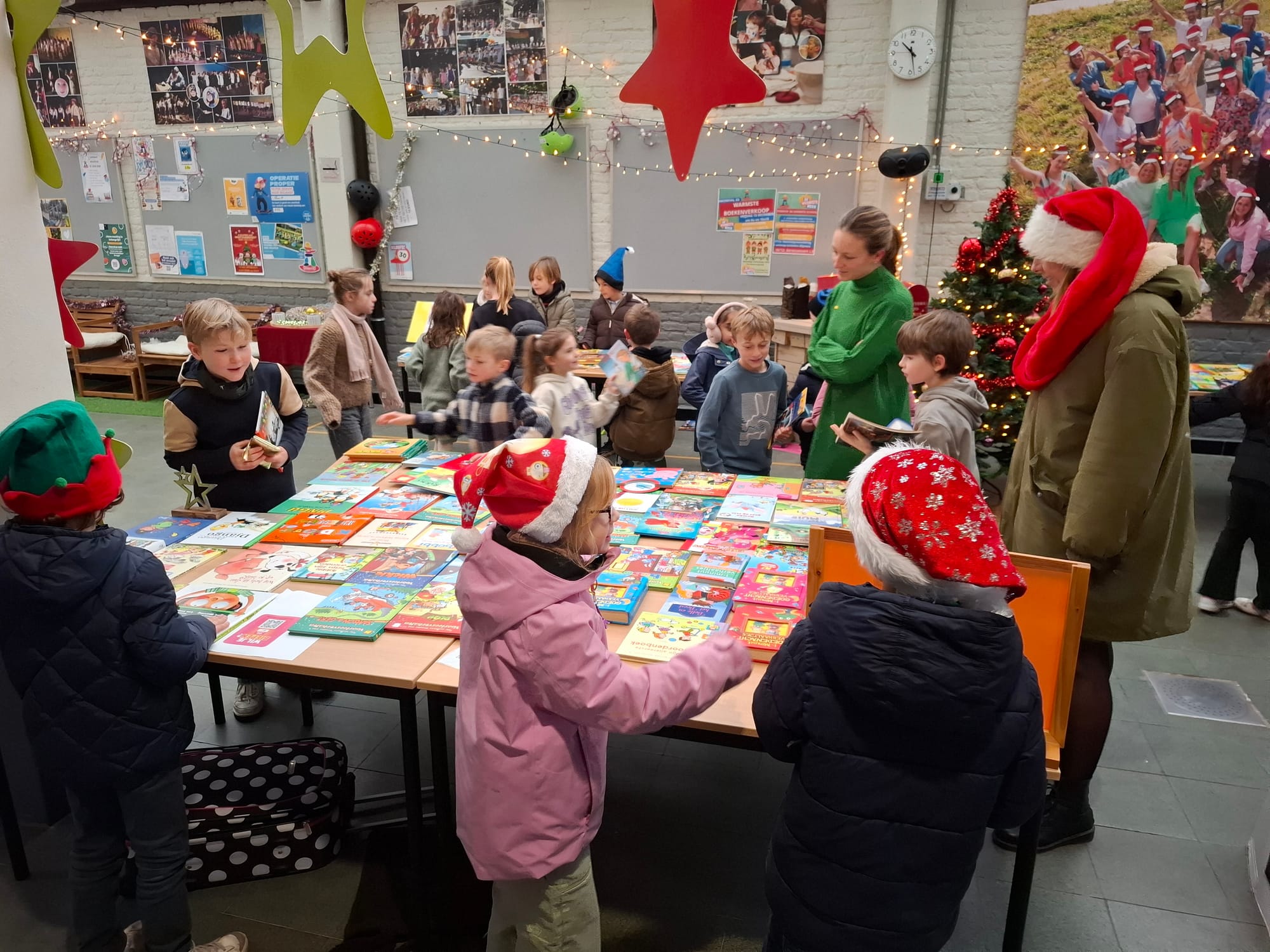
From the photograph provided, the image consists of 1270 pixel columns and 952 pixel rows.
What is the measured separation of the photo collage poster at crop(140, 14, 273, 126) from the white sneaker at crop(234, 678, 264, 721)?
669cm

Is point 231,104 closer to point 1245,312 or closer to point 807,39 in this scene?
point 807,39

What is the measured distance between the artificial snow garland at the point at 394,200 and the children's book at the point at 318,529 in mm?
5471

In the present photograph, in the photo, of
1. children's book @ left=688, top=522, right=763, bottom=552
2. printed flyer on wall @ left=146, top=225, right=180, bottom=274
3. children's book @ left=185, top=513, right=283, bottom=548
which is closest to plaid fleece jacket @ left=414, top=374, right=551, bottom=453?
children's book @ left=185, top=513, right=283, bottom=548

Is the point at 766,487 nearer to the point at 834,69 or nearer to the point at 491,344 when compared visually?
the point at 491,344

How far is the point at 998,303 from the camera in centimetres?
511

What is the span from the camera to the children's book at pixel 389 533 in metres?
2.49

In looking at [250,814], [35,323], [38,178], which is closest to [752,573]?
[250,814]

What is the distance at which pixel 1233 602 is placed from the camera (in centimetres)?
384

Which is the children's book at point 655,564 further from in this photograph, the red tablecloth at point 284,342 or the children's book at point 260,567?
the red tablecloth at point 284,342

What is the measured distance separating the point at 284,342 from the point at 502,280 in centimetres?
321

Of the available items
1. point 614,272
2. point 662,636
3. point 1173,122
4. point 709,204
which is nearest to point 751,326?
point 662,636

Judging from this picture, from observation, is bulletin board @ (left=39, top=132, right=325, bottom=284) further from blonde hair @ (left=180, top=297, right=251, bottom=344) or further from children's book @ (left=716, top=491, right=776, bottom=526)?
children's book @ (left=716, top=491, right=776, bottom=526)

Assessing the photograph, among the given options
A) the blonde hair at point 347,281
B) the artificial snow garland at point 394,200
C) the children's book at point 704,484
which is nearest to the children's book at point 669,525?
the children's book at point 704,484

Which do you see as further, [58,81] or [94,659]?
[58,81]
